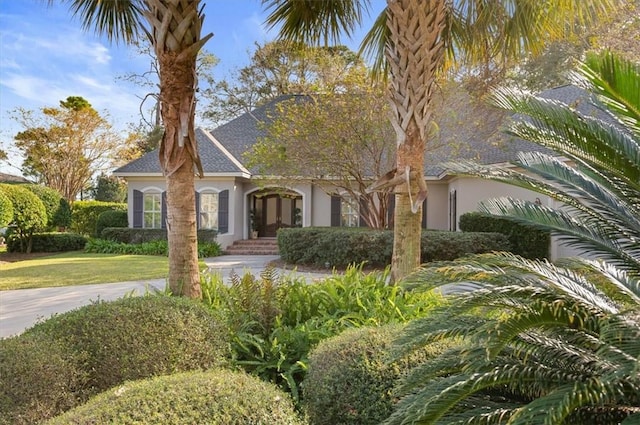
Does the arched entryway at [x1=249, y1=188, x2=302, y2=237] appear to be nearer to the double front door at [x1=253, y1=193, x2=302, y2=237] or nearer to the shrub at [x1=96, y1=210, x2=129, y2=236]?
the double front door at [x1=253, y1=193, x2=302, y2=237]

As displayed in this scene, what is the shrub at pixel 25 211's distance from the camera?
680 inches

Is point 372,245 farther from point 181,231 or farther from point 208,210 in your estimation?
point 208,210

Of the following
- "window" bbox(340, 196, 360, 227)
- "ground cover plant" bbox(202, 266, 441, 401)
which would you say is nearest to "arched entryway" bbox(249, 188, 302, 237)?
"window" bbox(340, 196, 360, 227)

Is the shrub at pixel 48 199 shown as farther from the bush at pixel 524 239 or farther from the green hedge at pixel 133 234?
the bush at pixel 524 239

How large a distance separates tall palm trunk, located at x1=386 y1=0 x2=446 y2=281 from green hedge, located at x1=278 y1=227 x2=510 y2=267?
658cm

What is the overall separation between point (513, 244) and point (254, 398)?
11.9 m

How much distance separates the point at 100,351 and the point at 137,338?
290mm

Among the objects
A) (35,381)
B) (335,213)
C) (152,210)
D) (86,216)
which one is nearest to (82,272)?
(152,210)

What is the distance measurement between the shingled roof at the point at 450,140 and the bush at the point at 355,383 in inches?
310

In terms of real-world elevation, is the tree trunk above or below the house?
below

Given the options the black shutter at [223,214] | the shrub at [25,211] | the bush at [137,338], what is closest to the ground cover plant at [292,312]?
the bush at [137,338]

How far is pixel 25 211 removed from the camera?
1766 cm

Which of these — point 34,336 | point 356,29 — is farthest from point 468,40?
point 34,336

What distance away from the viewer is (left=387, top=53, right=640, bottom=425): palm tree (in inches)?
79.8
